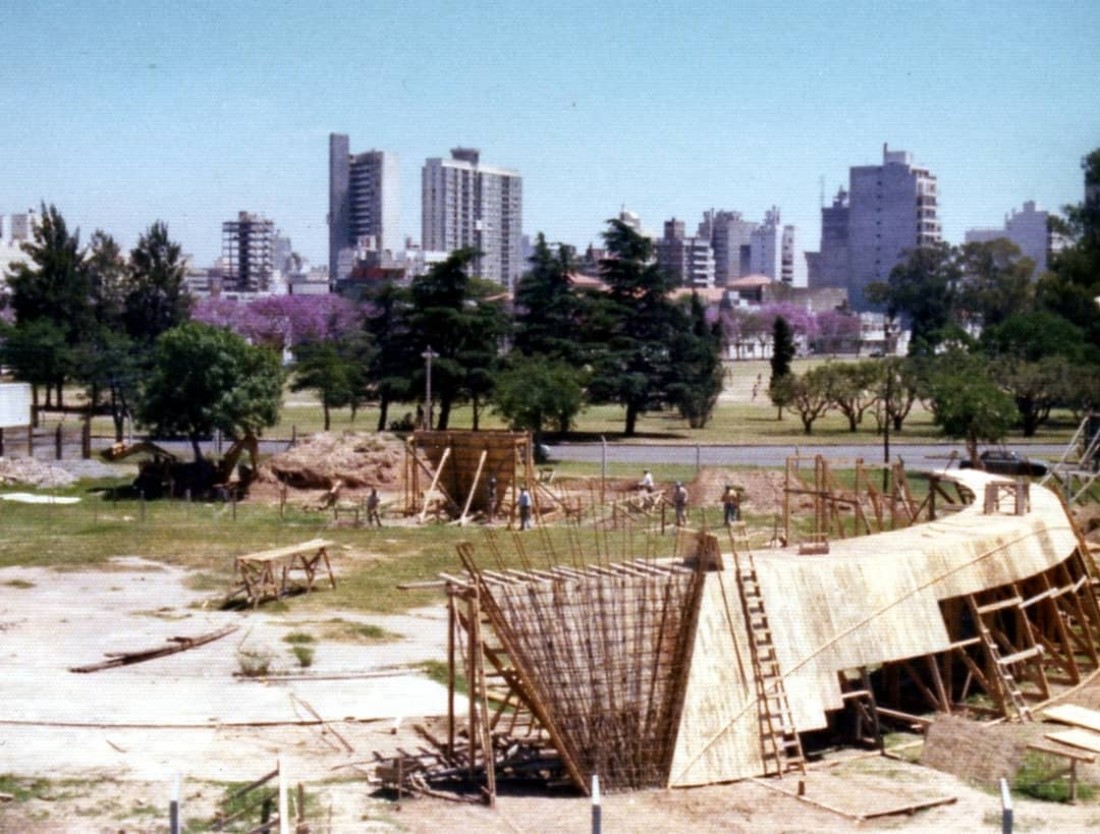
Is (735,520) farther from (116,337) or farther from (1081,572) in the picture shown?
(116,337)

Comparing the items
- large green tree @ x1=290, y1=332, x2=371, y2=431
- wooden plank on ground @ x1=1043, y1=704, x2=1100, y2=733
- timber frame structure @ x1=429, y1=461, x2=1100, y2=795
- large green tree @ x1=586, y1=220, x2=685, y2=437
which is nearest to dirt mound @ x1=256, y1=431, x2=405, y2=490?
large green tree @ x1=586, y1=220, x2=685, y2=437

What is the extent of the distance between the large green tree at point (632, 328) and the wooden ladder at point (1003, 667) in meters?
42.1

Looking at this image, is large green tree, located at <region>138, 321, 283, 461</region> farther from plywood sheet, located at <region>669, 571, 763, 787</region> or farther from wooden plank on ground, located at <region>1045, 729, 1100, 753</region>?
wooden plank on ground, located at <region>1045, 729, 1100, 753</region>

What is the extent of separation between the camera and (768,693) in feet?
59.3

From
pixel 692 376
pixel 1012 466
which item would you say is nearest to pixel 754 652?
pixel 1012 466

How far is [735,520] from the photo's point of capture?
37688mm

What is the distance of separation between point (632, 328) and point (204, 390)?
86.8 ft

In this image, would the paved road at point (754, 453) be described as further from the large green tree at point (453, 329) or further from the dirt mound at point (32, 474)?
the dirt mound at point (32, 474)

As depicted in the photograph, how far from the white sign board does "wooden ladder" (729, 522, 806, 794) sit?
37.6 m

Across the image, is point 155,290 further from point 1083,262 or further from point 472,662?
point 472,662

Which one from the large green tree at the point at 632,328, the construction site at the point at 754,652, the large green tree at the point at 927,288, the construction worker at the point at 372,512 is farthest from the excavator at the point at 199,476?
the large green tree at the point at 927,288

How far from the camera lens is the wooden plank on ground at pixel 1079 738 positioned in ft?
A: 59.5

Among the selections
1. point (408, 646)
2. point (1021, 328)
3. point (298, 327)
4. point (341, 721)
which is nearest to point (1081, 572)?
point (408, 646)

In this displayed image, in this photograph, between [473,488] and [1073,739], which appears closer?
[1073,739]
